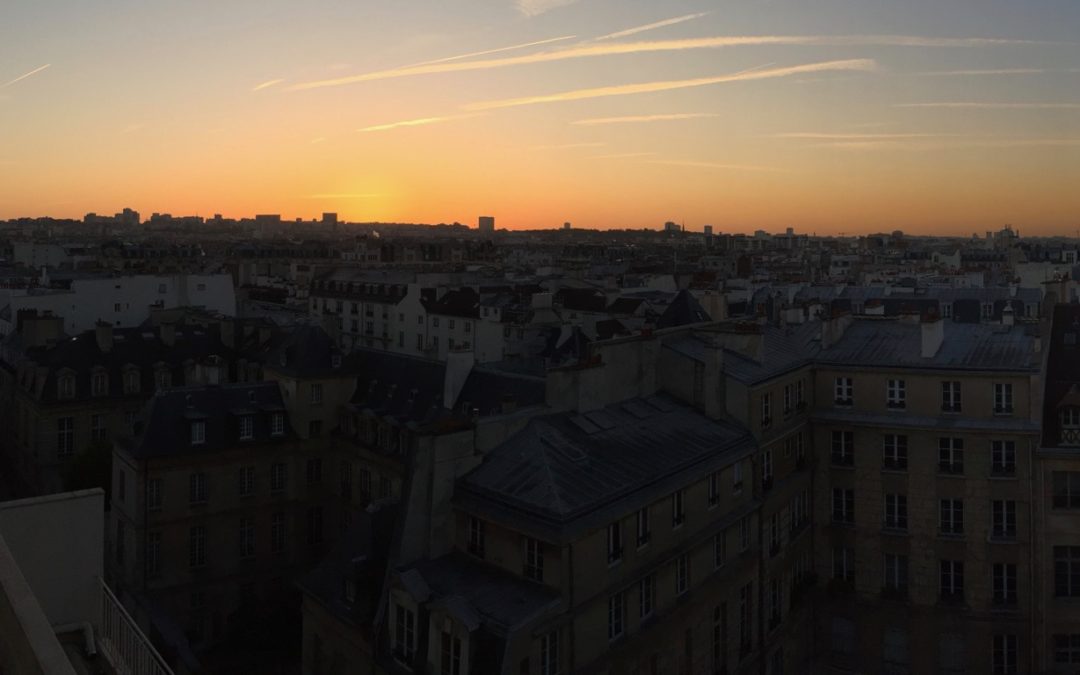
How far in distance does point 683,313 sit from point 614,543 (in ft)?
135

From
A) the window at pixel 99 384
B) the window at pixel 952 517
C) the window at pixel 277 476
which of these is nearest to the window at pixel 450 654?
the window at pixel 952 517

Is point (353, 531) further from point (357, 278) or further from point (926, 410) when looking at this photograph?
point (357, 278)

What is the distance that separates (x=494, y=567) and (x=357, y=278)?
3294 inches

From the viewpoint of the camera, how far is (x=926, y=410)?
1308 inches

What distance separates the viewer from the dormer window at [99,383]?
4959 cm

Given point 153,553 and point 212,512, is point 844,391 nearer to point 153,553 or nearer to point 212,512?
point 212,512

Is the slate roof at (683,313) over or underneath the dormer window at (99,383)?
over

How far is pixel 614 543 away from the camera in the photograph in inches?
861

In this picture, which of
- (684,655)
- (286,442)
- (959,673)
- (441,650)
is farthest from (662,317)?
(441,650)

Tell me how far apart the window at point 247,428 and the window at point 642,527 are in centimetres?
2344

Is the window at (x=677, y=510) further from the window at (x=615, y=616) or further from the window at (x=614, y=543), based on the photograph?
the window at (x=615, y=616)

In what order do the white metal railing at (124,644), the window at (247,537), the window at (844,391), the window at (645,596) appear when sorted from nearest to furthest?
the white metal railing at (124,644)
the window at (645,596)
the window at (844,391)
the window at (247,537)

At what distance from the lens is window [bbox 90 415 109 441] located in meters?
49.5

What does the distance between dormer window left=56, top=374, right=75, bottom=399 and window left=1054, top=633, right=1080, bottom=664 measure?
4624cm
